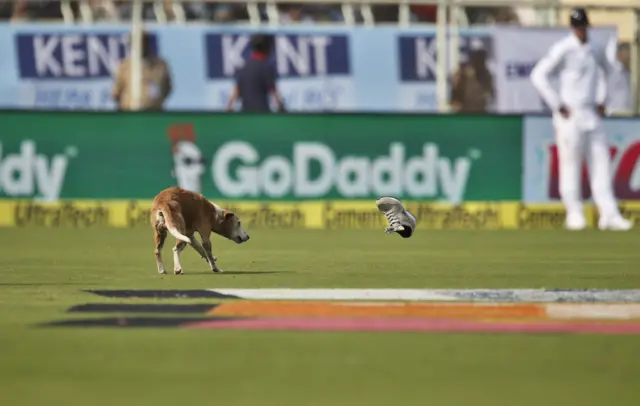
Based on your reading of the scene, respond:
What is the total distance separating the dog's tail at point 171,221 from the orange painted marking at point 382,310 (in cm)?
145

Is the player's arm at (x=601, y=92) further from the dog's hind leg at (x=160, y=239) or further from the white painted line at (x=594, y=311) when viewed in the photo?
the white painted line at (x=594, y=311)

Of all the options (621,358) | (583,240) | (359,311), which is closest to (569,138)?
(583,240)

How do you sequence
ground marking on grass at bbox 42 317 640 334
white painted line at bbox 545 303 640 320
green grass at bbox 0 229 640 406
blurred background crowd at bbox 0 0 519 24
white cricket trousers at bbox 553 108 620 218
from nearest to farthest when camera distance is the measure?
green grass at bbox 0 229 640 406
ground marking on grass at bbox 42 317 640 334
white painted line at bbox 545 303 640 320
white cricket trousers at bbox 553 108 620 218
blurred background crowd at bbox 0 0 519 24

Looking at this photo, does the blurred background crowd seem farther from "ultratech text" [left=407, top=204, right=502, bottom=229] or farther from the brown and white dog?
the brown and white dog

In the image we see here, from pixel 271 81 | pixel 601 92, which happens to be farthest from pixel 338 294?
pixel 271 81

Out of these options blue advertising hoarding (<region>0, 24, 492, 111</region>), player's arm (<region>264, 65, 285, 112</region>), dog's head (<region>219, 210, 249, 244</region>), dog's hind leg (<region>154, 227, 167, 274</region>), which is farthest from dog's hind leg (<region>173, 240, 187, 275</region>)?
blue advertising hoarding (<region>0, 24, 492, 111</region>)

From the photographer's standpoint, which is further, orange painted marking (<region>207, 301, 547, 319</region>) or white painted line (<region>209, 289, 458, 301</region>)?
white painted line (<region>209, 289, 458, 301</region>)

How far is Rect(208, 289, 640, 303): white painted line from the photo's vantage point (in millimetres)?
10359

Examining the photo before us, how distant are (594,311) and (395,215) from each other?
12.7 ft

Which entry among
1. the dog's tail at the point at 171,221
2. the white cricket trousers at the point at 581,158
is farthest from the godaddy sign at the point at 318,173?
the dog's tail at the point at 171,221

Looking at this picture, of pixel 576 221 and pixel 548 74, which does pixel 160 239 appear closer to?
pixel 548 74

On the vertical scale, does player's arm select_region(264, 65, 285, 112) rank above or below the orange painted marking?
above

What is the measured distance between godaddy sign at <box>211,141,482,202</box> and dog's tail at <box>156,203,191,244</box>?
29.9ft

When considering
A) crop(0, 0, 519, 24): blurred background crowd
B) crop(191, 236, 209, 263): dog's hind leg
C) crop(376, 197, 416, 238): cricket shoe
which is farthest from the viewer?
crop(0, 0, 519, 24): blurred background crowd
